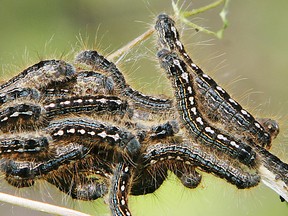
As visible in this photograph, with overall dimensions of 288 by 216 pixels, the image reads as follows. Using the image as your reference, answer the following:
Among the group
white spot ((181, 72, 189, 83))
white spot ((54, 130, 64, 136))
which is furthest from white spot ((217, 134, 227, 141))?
white spot ((54, 130, 64, 136))

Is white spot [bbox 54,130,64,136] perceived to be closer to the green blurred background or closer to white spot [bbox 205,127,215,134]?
white spot [bbox 205,127,215,134]

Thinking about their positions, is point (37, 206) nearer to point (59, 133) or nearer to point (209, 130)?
point (59, 133)

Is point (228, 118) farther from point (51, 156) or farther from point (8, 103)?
point (8, 103)

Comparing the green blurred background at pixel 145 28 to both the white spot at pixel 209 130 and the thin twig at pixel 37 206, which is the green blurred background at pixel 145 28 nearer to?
the white spot at pixel 209 130

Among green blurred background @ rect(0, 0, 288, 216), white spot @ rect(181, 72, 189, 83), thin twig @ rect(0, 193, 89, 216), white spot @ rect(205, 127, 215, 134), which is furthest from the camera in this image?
green blurred background @ rect(0, 0, 288, 216)

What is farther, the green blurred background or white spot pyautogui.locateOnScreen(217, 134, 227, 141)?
the green blurred background

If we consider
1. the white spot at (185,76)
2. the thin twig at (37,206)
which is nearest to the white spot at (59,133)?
the thin twig at (37,206)

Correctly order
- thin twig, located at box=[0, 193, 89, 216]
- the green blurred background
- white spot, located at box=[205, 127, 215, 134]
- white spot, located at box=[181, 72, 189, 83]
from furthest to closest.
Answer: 1. the green blurred background
2. white spot, located at box=[181, 72, 189, 83]
3. white spot, located at box=[205, 127, 215, 134]
4. thin twig, located at box=[0, 193, 89, 216]

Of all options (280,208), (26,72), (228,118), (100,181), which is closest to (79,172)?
(100,181)

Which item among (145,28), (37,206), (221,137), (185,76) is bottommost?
(37,206)

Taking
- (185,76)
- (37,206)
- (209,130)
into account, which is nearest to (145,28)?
(185,76)

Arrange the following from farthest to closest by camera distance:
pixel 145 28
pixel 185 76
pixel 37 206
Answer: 1. pixel 145 28
2. pixel 185 76
3. pixel 37 206
